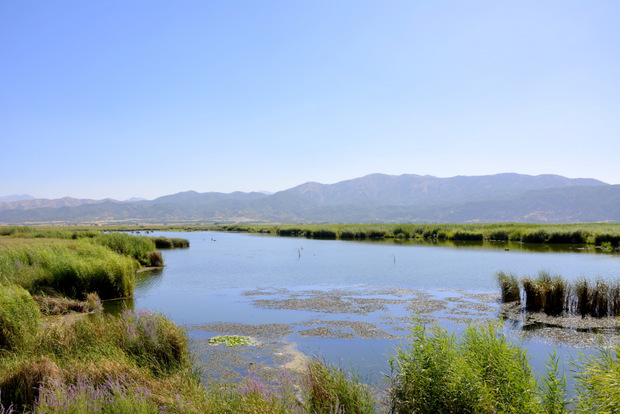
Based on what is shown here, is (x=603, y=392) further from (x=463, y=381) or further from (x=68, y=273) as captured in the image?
(x=68, y=273)

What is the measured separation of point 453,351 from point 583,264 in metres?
25.3

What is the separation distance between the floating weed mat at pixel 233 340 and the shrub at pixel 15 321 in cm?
430

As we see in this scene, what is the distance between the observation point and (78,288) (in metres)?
17.0

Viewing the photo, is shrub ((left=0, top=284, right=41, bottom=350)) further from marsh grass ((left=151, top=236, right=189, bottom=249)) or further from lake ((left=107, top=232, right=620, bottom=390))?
marsh grass ((left=151, top=236, right=189, bottom=249))

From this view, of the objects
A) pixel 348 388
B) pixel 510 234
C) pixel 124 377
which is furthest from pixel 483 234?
pixel 124 377

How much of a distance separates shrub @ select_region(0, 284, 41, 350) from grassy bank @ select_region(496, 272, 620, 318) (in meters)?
15.2

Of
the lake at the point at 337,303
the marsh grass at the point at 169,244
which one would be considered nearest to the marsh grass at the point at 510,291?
the lake at the point at 337,303

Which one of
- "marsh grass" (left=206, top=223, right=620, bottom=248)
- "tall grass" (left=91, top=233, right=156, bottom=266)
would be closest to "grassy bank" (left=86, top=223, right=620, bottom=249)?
"marsh grass" (left=206, top=223, right=620, bottom=248)

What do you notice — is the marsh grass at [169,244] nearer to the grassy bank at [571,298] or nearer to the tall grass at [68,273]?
the tall grass at [68,273]

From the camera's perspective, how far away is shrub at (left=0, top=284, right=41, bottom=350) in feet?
29.0

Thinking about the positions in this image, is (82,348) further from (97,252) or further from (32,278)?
(97,252)

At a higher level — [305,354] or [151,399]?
[151,399]

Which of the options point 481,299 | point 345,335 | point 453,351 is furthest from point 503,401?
point 481,299

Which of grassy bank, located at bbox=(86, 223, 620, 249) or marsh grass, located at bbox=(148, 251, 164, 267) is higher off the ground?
grassy bank, located at bbox=(86, 223, 620, 249)
